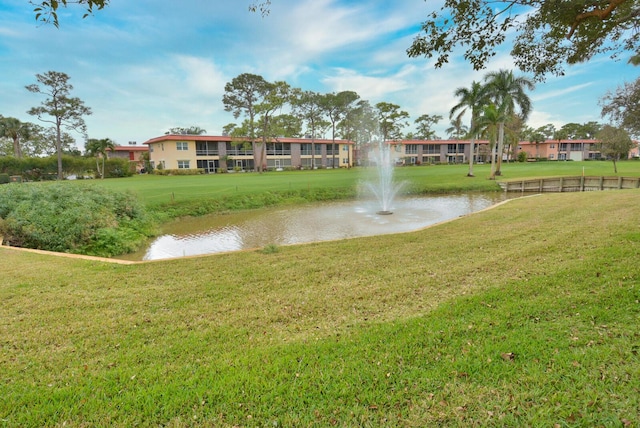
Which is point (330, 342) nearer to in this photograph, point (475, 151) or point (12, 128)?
point (12, 128)

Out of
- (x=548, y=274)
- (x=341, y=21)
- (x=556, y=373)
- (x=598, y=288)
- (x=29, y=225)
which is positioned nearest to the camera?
(x=556, y=373)

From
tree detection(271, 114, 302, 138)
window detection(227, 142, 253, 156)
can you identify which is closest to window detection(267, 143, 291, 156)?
window detection(227, 142, 253, 156)

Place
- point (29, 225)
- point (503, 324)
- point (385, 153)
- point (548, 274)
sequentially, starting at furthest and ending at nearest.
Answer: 1. point (385, 153)
2. point (29, 225)
3. point (548, 274)
4. point (503, 324)

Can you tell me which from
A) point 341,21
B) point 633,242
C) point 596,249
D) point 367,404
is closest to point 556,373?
point 367,404

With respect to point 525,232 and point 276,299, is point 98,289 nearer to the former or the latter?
point 276,299

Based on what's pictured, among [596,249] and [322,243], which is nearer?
[596,249]

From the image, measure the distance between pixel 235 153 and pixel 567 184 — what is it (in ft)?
145

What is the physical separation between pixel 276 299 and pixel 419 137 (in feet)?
294

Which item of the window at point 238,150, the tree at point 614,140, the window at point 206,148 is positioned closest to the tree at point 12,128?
the window at point 206,148

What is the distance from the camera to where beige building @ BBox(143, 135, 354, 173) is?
4888 centimetres

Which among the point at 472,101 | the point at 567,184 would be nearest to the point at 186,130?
the point at 472,101

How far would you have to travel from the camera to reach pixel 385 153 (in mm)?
24062

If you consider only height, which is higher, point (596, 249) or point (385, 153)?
point (385, 153)

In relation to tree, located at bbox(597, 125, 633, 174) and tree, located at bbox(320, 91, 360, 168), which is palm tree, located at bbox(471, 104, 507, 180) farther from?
tree, located at bbox(320, 91, 360, 168)
